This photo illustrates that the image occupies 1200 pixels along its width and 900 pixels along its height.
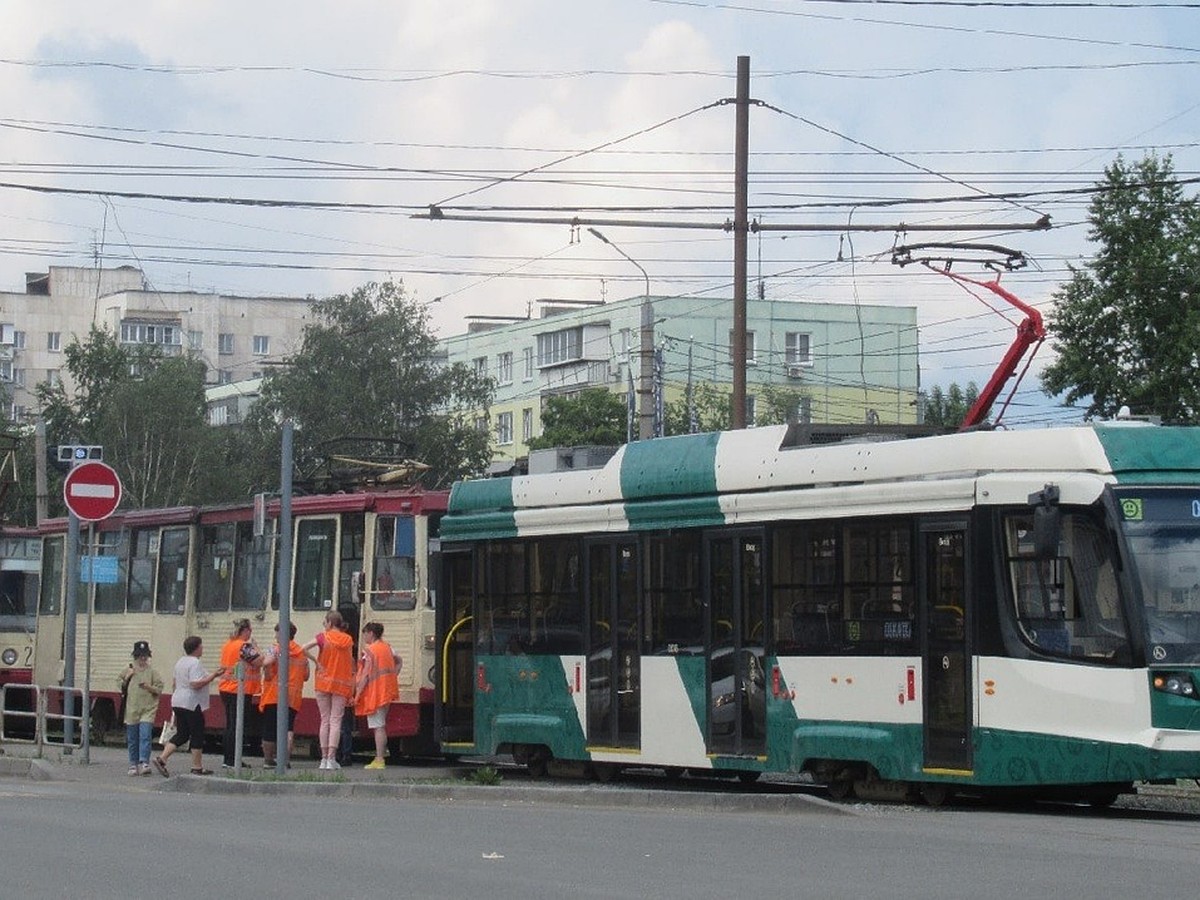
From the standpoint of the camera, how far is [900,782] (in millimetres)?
17203

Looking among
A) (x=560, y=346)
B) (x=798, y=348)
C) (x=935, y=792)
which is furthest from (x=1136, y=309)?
(x=560, y=346)

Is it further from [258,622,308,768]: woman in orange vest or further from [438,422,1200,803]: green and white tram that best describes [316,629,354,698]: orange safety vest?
[438,422,1200,803]: green and white tram

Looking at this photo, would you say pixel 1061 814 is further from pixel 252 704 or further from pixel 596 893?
pixel 252 704

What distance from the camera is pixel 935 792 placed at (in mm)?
16922

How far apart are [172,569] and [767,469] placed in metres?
11.5

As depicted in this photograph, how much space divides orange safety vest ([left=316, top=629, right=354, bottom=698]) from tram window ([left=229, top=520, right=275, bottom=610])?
3607mm

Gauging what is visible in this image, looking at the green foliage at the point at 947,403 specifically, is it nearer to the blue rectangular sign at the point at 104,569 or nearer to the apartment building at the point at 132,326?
the apartment building at the point at 132,326

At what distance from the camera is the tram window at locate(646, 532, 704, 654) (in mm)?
19016


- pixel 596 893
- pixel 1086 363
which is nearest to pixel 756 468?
pixel 596 893

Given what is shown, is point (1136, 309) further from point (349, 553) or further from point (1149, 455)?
point (1149, 455)

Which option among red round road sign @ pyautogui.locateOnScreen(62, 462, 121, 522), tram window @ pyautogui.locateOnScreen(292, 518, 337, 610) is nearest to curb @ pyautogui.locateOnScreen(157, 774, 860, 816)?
red round road sign @ pyautogui.locateOnScreen(62, 462, 121, 522)

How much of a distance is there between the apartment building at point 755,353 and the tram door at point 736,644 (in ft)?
212

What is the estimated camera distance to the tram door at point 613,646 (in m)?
19.6

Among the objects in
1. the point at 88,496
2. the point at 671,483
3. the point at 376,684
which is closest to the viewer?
the point at 671,483
